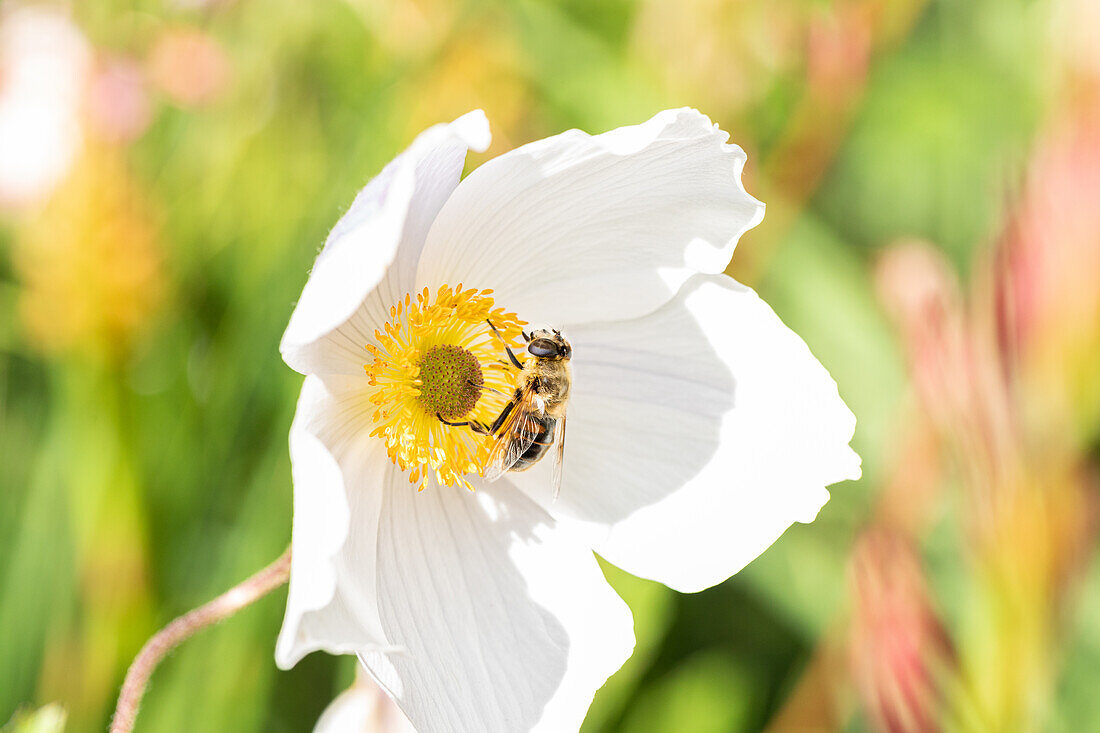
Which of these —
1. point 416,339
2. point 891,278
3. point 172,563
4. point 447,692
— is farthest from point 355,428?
point 891,278

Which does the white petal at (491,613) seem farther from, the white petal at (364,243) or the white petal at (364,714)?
the white petal at (364,243)

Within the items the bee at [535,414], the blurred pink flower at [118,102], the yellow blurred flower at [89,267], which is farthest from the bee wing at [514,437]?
the blurred pink flower at [118,102]

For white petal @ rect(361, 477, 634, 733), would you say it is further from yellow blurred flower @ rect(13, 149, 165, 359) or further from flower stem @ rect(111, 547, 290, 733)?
yellow blurred flower @ rect(13, 149, 165, 359)

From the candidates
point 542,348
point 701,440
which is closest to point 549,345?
point 542,348

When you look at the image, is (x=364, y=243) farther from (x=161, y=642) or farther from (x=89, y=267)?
(x=89, y=267)

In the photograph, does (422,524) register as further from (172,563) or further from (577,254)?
(172,563)
